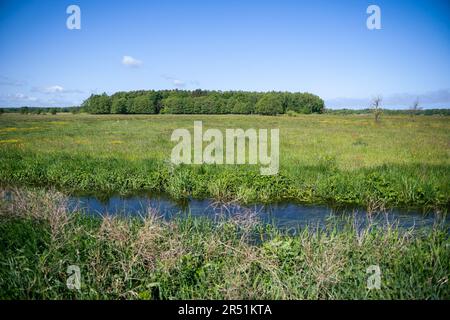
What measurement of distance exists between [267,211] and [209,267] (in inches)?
202

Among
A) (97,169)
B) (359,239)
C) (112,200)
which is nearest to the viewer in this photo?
(359,239)

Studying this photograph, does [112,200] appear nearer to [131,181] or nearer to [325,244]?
[131,181]

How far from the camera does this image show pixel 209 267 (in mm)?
5793

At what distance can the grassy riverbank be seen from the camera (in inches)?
196

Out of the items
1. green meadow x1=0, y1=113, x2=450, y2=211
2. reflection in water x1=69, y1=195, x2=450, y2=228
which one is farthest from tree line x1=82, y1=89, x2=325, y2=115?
reflection in water x1=69, y1=195, x2=450, y2=228

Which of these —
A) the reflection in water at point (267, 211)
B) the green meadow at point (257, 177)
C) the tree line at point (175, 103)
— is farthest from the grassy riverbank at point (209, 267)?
the tree line at point (175, 103)

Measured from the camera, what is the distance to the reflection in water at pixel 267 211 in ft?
30.7

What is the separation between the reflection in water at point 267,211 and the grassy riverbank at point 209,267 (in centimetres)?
258

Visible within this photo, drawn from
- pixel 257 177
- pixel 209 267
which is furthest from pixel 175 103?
pixel 209 267

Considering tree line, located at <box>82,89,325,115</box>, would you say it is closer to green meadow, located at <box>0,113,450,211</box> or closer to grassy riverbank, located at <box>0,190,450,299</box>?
green meadow, located at <box>0,113,450,211</box>

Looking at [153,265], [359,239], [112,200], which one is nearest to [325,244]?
[359,239]
